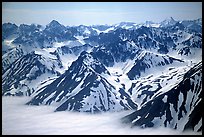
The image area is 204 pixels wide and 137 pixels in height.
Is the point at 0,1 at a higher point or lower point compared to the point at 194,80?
Result: higher

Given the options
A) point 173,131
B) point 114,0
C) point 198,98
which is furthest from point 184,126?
point 114,0

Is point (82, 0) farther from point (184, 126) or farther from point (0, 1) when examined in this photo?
point (184, 126)

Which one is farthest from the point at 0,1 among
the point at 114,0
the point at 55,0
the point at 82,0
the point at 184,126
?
the point at 184,126

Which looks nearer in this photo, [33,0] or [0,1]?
[0,1]

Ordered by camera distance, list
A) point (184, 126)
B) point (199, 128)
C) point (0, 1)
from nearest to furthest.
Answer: point (0, 1), point (199, 128), point (184, 126)

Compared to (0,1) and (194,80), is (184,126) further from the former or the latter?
(0,1)

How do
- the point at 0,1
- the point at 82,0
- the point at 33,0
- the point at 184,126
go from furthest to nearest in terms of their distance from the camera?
the point at 184,126 → the point at 33,0 → the point at 82,0 → the point at 0,1

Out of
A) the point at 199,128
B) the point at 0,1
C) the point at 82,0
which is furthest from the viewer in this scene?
the point at 199,128

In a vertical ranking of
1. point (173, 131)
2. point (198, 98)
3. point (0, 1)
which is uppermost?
point (0, 1)

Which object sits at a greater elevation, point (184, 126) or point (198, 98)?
point (198, 98)
